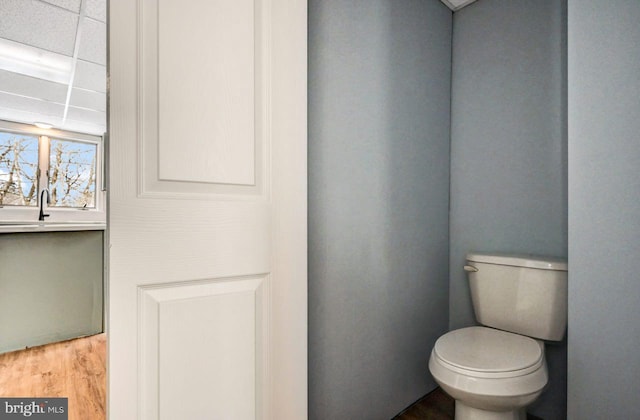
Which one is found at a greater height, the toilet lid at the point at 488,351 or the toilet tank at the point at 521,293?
the toilet tank at the point at 521,293

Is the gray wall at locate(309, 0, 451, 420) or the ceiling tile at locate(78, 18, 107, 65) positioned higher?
the ceiling tile at locate(78, 18, 107, 65)

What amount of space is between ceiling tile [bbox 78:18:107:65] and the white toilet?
2.33 metres

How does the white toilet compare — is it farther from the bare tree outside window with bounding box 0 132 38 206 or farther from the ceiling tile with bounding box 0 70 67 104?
the bare tree outside window with bounding box 0 132 38 206

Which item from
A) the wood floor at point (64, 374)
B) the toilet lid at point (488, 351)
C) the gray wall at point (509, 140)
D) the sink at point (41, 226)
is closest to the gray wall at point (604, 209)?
the toilet lid at point (488, 351)

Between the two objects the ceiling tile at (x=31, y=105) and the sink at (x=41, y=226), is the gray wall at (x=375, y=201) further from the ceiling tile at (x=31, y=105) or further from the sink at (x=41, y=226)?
the ceiling tile at (x=31, y=105)

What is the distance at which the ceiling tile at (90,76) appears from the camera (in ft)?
7.75

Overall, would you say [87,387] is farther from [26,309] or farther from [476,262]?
[476,262]

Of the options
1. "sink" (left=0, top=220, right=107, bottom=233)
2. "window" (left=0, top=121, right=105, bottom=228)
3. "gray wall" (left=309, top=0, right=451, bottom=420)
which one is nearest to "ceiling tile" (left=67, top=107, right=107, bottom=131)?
"window" (left=0, top=121, right=105, bottom=228)

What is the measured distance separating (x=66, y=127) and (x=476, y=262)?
434 cm

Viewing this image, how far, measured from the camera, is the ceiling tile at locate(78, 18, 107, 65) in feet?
6.12

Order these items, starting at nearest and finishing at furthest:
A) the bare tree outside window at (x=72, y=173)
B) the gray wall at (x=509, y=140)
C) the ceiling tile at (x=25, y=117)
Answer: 1. the gray wall at (x=509, y=140)
2. the ceiling tile at (x=25, y=117)
3. the bare tree outside window at (x=72, y=173)

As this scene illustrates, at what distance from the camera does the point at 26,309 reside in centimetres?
A: 259

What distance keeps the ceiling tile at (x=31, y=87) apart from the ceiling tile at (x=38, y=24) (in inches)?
25.4

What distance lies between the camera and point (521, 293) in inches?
59.6
